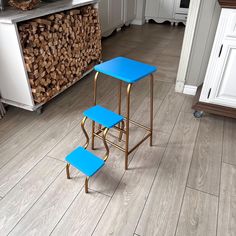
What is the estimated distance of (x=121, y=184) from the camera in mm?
1380

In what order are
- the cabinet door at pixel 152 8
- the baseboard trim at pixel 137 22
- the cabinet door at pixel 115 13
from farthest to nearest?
the baseboard trim at pixel 137 22 < the cabinet door at pixel 152 8 < the cabinet door at pixel 115 13

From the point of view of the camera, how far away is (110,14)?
360 centimetres

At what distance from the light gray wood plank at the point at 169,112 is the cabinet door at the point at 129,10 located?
8.11ft

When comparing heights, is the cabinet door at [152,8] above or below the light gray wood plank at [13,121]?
above

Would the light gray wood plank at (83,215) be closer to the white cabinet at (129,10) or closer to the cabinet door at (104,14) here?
the cabinet door at (104,14)

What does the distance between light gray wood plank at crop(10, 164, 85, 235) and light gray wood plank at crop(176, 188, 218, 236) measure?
24.0 inches

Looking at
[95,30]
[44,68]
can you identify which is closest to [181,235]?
[44,68]

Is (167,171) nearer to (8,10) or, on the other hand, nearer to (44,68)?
(44,68)

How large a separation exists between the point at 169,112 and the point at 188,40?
68 centimetres

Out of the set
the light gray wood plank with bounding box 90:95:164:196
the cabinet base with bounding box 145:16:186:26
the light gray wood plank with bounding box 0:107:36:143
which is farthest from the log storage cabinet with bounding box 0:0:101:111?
the cabinet base with bounding box 145:16:186:26

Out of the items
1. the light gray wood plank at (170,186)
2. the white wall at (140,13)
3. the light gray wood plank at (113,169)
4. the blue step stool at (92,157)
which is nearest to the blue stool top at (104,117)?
the blue step stool at (92,157)

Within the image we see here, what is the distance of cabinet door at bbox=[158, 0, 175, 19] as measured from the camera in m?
4.39

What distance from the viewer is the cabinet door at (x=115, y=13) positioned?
3.60 m

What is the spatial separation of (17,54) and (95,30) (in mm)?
1124
